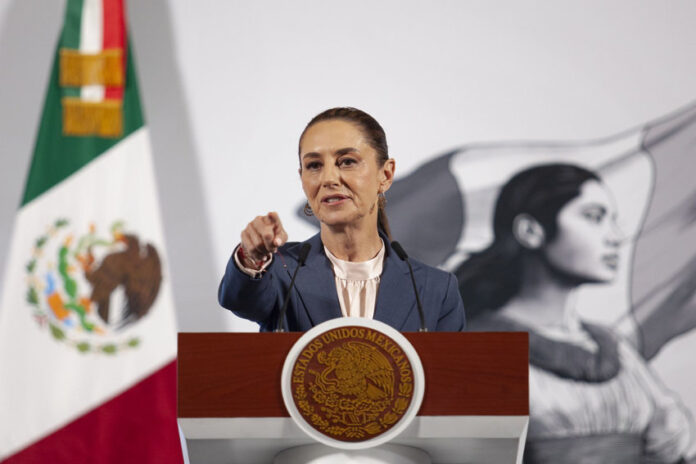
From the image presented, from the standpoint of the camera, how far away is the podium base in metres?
1.27

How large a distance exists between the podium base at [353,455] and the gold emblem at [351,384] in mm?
36

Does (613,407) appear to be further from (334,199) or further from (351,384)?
(351,384)

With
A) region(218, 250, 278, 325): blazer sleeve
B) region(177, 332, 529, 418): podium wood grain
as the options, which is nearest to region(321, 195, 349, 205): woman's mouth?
region(218, 250, 278, 325): blazer sleeve

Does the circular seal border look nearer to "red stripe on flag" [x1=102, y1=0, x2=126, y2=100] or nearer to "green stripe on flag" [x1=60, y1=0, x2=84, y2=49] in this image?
"red stripe on flag" [x1=102, y1=0, x2=126, y2=100]

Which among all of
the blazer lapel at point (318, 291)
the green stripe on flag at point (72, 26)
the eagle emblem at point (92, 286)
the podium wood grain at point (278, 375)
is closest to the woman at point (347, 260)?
the blazer lapel at point (318, 291)

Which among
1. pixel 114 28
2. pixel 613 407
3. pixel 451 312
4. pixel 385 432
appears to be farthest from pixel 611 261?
pixel 385 432

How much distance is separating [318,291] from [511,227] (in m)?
1.82

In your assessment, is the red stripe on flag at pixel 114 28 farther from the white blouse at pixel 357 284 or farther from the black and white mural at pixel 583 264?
the white blouse at pixel 357 284

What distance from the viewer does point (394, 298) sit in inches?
71.9

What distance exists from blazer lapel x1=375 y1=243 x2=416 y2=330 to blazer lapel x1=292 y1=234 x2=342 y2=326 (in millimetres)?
101

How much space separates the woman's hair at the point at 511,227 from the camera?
3418mm

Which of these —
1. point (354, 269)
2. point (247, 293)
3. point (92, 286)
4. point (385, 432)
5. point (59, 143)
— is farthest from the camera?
point (59, 143)

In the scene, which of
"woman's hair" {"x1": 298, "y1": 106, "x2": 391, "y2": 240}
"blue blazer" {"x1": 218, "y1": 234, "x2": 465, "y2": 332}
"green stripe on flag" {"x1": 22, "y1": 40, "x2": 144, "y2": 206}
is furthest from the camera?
"green stripe on flag" {"x1": 22, "y1": 40, "x2": 144, "y2": 206}

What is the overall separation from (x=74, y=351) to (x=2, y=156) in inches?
34.5
